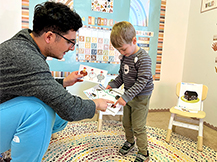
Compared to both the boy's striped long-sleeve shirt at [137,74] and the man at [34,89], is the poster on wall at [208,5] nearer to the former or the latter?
the boy's striped long-sleeve shirt at [137,74]

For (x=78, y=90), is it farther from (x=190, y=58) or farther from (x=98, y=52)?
(x=190, y=58)

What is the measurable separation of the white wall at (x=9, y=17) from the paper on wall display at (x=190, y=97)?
2.03 metres

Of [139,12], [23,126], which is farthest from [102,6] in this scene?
[23,126]

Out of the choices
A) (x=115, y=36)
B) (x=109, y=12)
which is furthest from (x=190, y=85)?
(x=109, y=12)

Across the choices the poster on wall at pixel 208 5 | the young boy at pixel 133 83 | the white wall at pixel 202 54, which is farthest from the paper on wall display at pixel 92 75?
the poster on wall at pixel 208 5

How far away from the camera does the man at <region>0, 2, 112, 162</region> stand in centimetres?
71

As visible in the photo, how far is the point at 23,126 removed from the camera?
766 mm

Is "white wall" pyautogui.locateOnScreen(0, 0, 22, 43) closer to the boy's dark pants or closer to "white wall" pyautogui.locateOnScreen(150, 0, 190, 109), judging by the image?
the boy's dark pants

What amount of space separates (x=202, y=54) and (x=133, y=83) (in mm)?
1386

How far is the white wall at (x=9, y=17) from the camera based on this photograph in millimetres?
1830

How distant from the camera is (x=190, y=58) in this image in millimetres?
2311

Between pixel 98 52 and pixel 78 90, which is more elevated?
pixel 98 52

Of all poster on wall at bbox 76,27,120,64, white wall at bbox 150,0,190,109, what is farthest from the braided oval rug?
poster on wall at bbox 76,27,120,64

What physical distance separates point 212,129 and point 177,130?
18.0 inches
